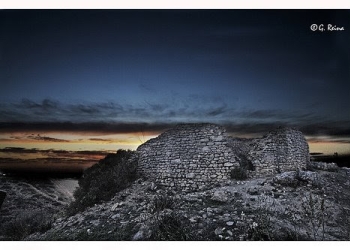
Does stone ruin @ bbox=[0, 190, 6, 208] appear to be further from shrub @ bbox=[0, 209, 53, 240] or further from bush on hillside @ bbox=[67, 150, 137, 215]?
bush on hillside @ bbox=[67, 150, 137, 215]

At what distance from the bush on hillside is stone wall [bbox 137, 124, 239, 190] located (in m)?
0.29

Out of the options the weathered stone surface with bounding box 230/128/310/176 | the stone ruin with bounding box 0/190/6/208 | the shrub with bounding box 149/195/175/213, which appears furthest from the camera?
the weathered stone surface with bounding box 230/128/310/176

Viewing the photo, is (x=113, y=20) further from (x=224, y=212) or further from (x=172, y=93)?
(x=224, y=212)

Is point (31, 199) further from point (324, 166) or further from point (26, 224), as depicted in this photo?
point (324, 166)

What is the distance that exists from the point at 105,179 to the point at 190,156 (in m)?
1.72

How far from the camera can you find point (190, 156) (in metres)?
6.46

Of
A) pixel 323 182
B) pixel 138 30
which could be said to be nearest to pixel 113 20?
pixel 138 30

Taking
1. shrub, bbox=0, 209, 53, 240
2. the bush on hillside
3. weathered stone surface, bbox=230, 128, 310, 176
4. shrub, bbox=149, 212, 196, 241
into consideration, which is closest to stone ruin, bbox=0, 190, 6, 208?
shrub, bbox=0, 209, 53, 240

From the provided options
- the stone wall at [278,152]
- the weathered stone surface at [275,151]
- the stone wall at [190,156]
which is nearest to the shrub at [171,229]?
the stone wall at [190,156]

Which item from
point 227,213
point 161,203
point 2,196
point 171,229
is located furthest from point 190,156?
point 2,196

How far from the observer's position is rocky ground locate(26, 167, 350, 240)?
5062 mm

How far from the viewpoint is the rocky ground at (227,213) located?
506 centimetres

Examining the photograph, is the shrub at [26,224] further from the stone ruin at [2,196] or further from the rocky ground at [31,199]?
the stone ruin at [2,196]

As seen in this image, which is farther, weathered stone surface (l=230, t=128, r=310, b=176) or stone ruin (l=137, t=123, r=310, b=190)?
weathered stone surface (l=230, t=128, r=310, b=176)
